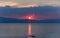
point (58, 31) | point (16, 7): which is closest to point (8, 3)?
point (16, 7)

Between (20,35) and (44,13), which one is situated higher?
(44,13)

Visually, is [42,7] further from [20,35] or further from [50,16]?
[20,35]

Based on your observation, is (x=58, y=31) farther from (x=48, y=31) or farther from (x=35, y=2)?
(x=35, y=2)

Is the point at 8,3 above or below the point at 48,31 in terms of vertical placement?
above

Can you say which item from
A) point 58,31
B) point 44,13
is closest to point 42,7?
point 44,13

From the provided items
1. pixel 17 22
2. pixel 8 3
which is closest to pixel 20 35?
pixel 17 22
